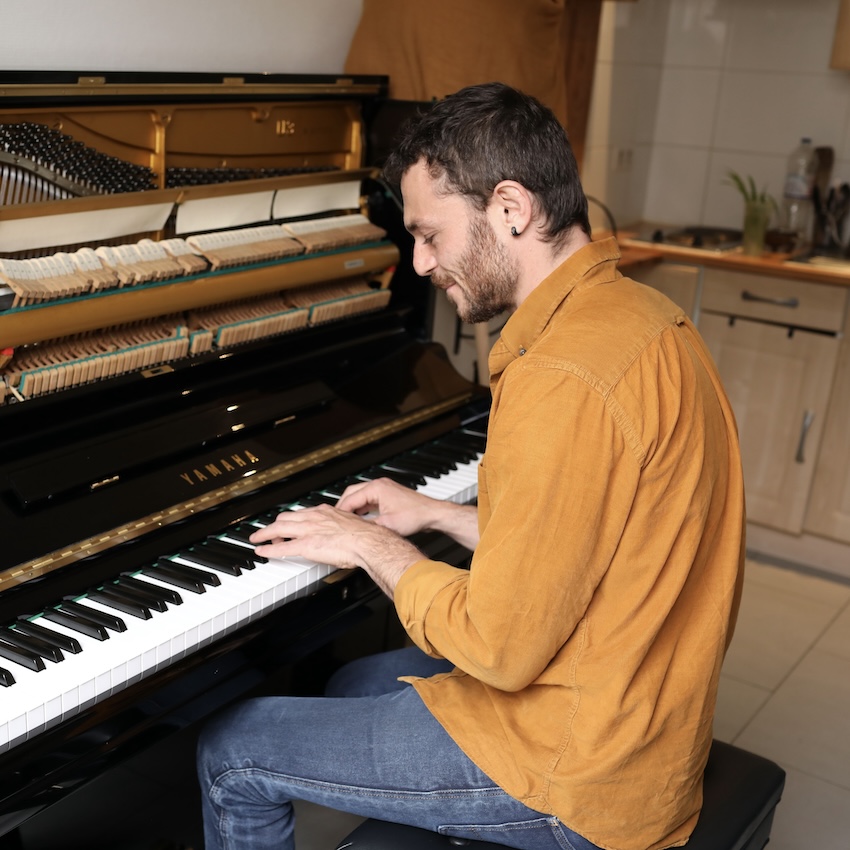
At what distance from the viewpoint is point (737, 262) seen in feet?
12.1

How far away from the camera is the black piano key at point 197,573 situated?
161cm

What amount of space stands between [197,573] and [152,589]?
8 centimetres

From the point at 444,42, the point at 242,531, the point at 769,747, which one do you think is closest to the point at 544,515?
the point at 242,531

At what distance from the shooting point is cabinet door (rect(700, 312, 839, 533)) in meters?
3.66

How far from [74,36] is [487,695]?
4.83ft

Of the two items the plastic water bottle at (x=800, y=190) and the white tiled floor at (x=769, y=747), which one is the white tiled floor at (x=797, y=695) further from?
the plastic water bottle at (x=800, y=190)

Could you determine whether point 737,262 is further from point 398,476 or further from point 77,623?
point 77,623

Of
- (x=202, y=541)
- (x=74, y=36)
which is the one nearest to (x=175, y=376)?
(x=202, y=541)

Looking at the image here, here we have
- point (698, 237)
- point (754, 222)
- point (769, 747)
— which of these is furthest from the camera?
point (698, 237)

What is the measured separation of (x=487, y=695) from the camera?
1.45 m

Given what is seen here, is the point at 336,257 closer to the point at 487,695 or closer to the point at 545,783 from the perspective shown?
the point at 487,695

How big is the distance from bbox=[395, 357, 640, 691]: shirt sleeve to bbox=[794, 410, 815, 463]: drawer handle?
268 cm

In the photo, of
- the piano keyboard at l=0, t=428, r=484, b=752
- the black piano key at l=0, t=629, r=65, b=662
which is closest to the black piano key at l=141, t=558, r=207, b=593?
the piano keyboard at l=0, t=428, r=484, b=752

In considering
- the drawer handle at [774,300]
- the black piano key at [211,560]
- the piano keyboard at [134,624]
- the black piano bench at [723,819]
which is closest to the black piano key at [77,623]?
the piano keyboard at [134,624]
